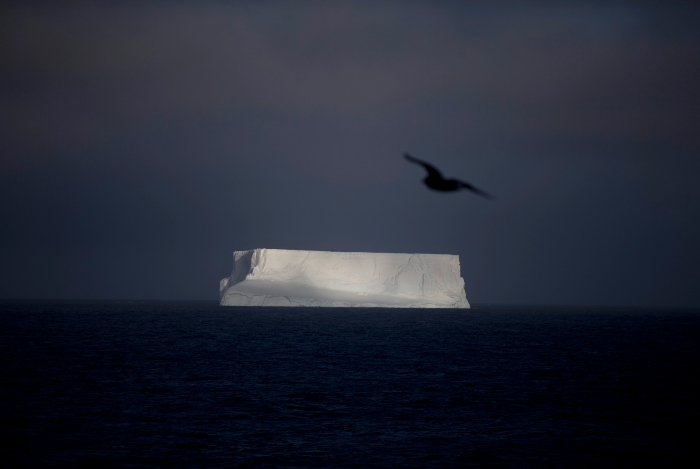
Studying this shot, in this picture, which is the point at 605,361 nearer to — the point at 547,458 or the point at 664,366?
the point at 664,366

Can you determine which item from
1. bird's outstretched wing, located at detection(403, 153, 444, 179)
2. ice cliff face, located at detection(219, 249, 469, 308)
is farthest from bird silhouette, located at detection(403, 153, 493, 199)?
ice cliff face, located at detection(219, 249, 469, 308)

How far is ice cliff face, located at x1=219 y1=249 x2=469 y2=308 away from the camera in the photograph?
7481cm

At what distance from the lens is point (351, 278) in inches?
2987

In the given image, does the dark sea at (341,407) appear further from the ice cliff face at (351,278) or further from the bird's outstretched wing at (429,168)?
the ice cliff face at (351,278)

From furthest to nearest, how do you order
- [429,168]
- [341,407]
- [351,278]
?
[351,278] < [341,407] < [429,168]

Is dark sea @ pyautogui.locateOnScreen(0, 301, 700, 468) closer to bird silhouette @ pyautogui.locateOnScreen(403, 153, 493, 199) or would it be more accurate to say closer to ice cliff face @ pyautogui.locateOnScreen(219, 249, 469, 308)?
bird silhouette @ pyautogui.locateOnScreen(403, 153, 493, 199)

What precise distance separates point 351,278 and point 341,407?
5422cm

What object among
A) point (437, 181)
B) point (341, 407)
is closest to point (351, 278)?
point (341, 407)

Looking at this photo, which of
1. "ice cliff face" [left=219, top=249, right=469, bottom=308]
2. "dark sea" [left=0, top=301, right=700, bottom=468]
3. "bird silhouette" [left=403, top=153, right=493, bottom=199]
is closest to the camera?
"bird silhouette" [left=403, top=153, right=493, bottom=199]

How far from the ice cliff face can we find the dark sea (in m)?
34.0

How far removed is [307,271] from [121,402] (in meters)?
54.1

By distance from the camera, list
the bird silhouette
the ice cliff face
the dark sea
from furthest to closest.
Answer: the ice cliff face
the dark sea
the bird silhouette

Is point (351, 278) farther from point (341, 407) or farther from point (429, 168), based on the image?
point (429, 168)

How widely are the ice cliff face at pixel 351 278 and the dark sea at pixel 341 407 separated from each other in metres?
34.0
